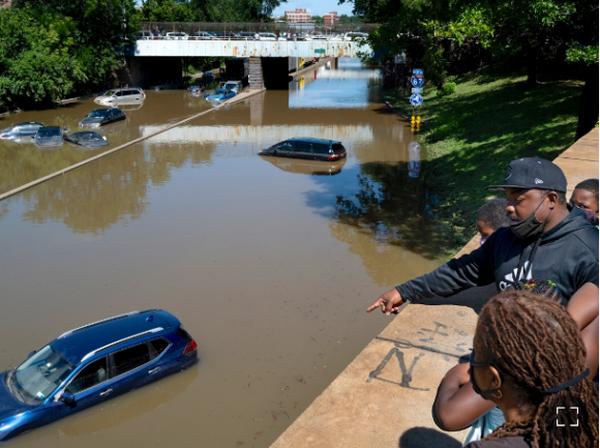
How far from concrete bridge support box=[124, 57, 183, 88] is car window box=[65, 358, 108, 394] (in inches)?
2212

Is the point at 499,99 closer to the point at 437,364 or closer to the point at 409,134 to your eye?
the point at 409,134

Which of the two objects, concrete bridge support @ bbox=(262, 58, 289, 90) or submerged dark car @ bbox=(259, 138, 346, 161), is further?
concrete bridge support @ bbox=(262, 58, 289, 90)

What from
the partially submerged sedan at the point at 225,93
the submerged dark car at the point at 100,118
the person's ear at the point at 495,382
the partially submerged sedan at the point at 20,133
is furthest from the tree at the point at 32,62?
the person's ear at the point at 495,382

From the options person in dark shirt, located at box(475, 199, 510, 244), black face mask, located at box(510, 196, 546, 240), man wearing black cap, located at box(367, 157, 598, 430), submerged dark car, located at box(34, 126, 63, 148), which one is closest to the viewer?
man wearing black cap, located at box(367, 157, 598, 430)

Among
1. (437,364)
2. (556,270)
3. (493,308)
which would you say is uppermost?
(493,308)

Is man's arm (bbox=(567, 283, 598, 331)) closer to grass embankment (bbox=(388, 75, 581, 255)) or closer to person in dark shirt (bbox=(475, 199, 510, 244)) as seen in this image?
person in dark shirt (bbox=(475, 199, 510, 244))

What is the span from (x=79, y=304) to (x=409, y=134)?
25.3 metres

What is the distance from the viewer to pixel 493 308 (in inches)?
93.3

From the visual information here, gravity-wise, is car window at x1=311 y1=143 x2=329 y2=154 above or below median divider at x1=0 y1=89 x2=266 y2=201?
above

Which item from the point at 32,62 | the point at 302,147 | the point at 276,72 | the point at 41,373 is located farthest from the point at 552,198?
the point at 276,72

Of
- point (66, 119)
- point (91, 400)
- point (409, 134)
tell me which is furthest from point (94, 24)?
point (91, 400)

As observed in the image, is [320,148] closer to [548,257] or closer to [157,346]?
[157,346]

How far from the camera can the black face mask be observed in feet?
12.0

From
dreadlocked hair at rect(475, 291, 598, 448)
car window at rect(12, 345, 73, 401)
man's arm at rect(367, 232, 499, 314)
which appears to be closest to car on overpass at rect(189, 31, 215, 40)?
car window at rect(12, 345, 73, 401)
